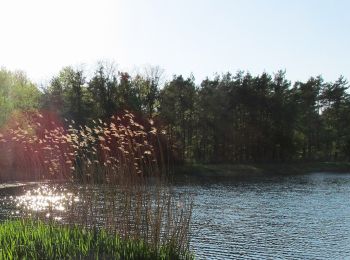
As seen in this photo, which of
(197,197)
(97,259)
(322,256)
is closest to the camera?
(97,259)

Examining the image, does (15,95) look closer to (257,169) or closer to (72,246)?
(257,169)

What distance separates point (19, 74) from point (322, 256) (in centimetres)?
Answer: 8063

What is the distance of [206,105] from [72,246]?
6522cm

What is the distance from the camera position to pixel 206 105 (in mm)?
76750

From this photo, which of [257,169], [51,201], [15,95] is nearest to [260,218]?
[51,201]

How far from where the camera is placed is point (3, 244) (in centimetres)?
1217

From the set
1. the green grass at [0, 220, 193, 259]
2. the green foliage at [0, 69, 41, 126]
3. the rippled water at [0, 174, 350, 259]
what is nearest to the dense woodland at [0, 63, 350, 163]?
the green foliage at [0, 69, 41, 126]

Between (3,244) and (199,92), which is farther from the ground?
(199,92)

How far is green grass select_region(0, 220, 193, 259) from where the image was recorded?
11.9 meters

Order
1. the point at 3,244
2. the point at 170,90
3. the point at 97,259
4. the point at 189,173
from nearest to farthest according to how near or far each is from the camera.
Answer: the point at 97,259 → the point at 3,244 → the point at 189,173 → the point at 170,90

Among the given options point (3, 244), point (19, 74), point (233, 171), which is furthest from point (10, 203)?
point (19, 74)

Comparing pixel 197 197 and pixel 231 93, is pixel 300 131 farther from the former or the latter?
pixel 197 197

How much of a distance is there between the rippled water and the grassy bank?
1873 cm

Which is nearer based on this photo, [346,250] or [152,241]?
[152,241]
